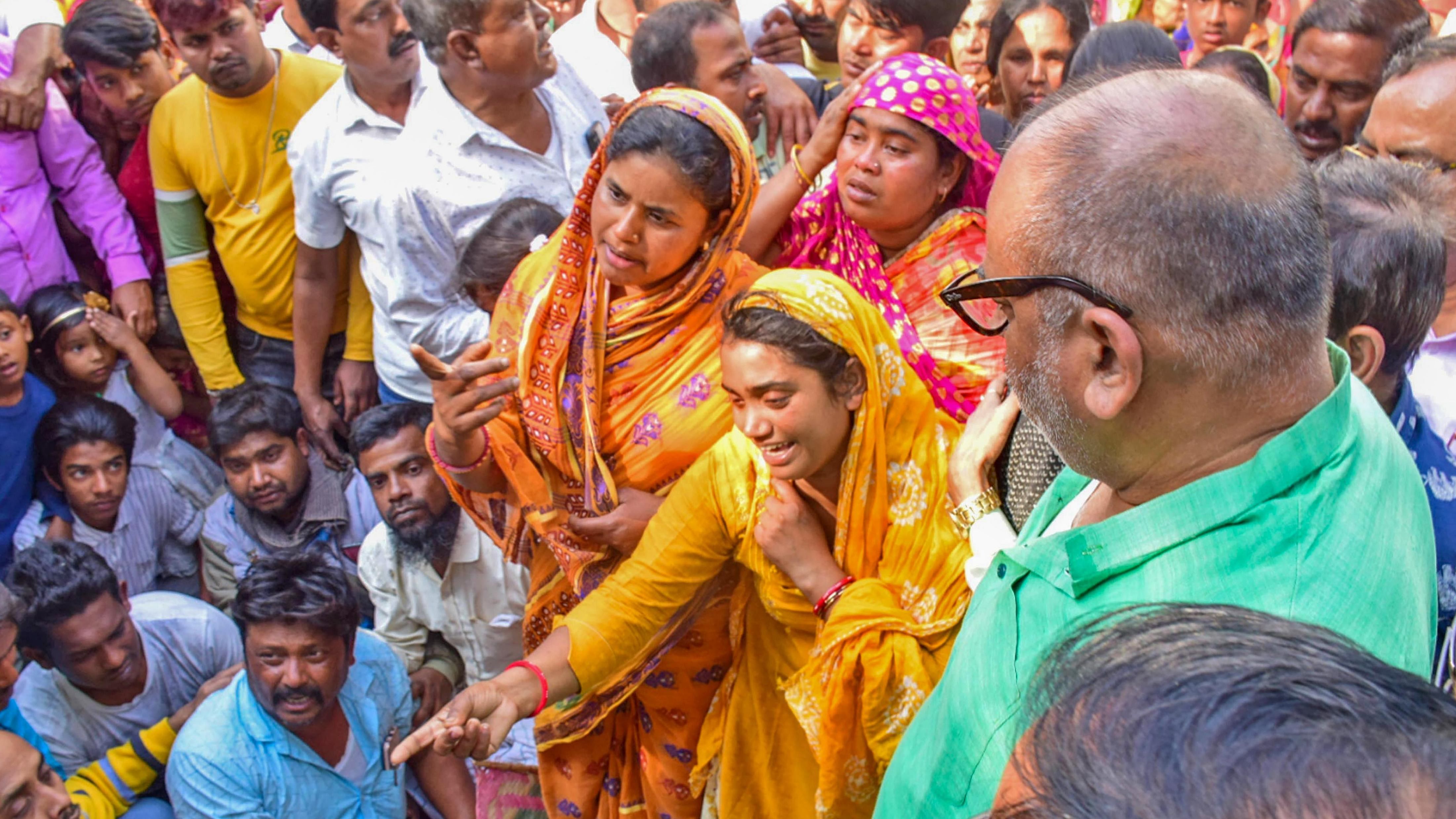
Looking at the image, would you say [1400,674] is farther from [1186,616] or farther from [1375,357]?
[1375,357]

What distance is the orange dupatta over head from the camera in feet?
9.62

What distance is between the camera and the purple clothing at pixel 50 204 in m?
4.37

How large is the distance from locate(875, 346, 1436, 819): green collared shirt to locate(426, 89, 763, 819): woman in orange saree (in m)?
1.46

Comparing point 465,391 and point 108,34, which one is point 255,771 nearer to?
point 465,391

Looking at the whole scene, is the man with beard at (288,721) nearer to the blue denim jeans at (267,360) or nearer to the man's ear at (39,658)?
the man's ear at (39,658)

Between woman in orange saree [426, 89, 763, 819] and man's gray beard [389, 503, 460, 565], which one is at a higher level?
woman in orange saree [426, 89, 763, 819]

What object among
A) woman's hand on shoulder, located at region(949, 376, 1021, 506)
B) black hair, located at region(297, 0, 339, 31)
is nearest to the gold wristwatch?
woman's hand on shoulder, located at region(949, 376, 1021, 506)

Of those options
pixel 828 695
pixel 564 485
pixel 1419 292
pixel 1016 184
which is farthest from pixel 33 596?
pixel 1419 292

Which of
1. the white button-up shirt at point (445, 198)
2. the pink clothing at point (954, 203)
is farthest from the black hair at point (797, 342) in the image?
the white button-up shirt at point (445, 198)

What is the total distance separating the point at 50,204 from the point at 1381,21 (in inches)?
184

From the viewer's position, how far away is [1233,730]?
0.69 metres

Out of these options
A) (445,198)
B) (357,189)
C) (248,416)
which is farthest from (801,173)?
(248,416)

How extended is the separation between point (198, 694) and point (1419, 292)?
3.65 m

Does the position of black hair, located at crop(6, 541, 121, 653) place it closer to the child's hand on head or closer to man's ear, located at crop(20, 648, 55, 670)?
man's ear, located at crop(20, 648, 55, 670)
